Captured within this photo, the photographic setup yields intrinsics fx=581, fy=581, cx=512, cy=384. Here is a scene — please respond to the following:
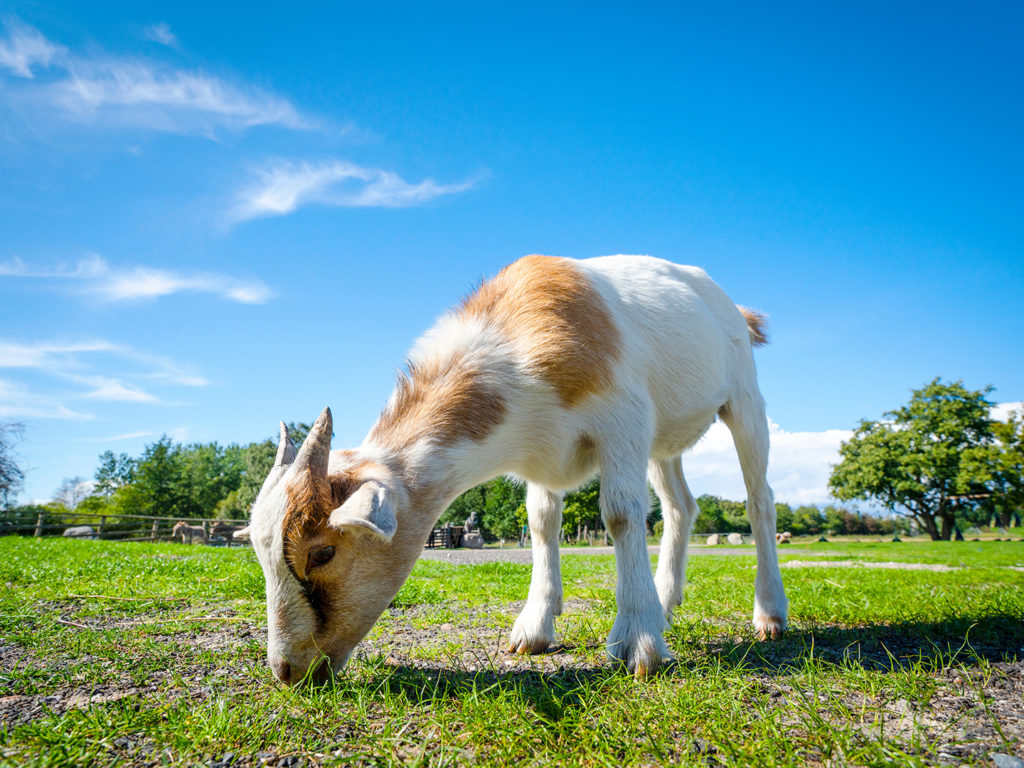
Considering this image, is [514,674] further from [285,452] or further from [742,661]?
[285,452]

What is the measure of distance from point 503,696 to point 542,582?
151 centimetres

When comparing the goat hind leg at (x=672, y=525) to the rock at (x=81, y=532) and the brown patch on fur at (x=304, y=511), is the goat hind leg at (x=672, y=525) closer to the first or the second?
the brown patch on fur at (x=304, y=511)

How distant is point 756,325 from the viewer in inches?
238

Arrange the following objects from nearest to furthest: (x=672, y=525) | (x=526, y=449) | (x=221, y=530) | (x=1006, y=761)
→ (x=1006, y=761) < (x=526, y=449) < (x=672, y=525) < (x=221, y=530)

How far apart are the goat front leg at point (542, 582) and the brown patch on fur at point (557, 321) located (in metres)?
1.08

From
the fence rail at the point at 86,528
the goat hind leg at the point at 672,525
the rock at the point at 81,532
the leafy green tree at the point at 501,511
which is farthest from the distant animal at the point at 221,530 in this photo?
the goat hind leg at the point at 672,525

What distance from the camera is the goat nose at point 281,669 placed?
2.67m

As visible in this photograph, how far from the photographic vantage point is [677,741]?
6.99 feet

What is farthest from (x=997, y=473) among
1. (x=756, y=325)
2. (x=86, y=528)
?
(x=86, y=528)

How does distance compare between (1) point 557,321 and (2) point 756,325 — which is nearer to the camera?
(1) point 557,321

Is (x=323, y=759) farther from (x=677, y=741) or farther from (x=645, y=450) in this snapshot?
(x=645, y=450)

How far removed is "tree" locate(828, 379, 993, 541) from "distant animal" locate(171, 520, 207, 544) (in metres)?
51.1

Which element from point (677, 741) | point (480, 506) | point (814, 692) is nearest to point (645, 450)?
point (814, 692)

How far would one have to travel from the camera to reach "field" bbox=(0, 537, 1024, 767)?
205 cm
